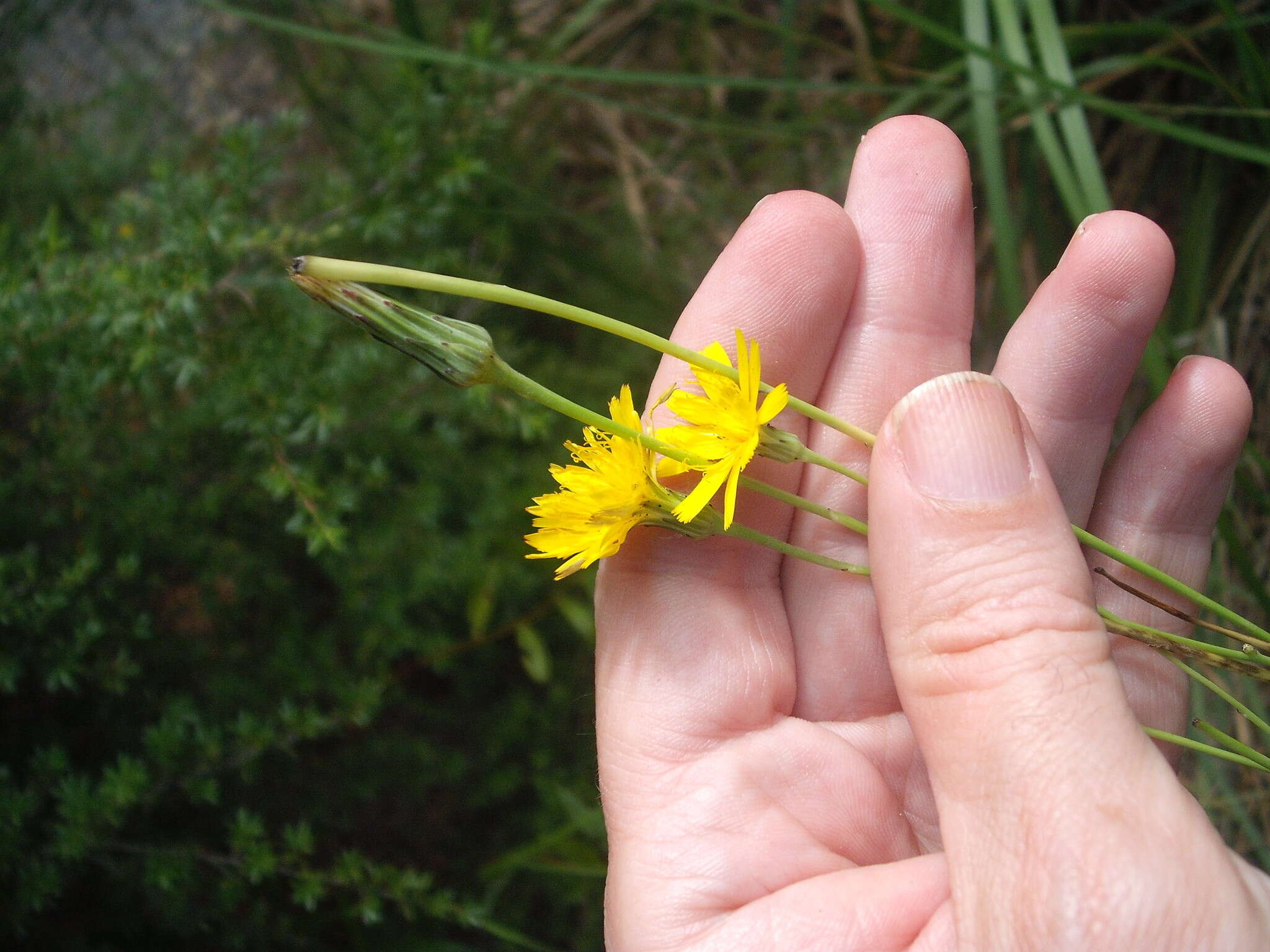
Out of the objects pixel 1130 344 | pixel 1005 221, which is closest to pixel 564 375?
pixel 1005 221

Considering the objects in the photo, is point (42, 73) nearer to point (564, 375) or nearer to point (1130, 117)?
point (564, 375)

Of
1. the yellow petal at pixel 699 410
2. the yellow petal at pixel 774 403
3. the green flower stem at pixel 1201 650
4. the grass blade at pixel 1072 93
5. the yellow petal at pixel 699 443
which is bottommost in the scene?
the green flower stem at pixel 1201 650

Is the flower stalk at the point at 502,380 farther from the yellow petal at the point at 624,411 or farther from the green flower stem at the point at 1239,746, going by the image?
the green flower stem at the point at 1239,746

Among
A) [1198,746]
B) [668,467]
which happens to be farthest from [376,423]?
[1198,746]

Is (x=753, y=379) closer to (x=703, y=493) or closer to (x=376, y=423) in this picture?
(x=703, y=493)

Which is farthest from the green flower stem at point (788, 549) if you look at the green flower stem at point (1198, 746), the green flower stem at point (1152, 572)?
the green flower stem at point (1198, 746)

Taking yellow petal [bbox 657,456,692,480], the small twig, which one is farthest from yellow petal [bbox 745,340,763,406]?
the small twig

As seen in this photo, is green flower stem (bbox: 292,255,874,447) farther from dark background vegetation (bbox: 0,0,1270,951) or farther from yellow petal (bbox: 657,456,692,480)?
dark background vegetation (bbox: 0,0,1270,951)
